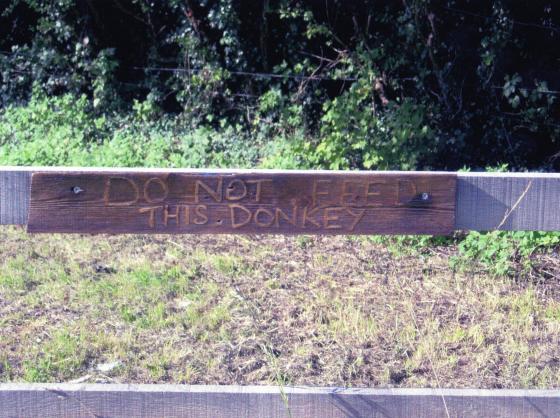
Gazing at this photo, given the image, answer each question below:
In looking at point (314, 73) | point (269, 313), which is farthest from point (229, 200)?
point (314, 73)

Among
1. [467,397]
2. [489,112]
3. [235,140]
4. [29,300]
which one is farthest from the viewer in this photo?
[235,140]

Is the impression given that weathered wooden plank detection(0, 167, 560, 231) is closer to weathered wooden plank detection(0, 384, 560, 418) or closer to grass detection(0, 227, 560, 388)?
→ weathered wooden plank detection(0, 384, 560, 418)

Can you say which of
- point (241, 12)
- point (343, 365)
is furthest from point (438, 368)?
point (241, 12)

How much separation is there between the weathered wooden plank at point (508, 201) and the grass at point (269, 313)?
2.95 ft

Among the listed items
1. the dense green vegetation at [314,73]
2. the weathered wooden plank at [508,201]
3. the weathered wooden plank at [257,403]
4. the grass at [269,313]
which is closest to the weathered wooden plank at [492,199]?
the weathered wooden plank at [508,201]

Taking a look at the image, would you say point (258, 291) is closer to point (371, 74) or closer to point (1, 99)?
point (371, 74)

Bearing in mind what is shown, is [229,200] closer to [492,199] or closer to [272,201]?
[272,201]

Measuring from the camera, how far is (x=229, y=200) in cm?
288

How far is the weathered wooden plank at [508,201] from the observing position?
2922 mm

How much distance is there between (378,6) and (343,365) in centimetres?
512

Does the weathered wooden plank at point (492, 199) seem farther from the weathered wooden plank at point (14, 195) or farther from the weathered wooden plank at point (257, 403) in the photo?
the weathered wooden plank at point (257, 403)

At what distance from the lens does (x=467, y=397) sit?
3092mm

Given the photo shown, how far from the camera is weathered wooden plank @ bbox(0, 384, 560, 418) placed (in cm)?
308

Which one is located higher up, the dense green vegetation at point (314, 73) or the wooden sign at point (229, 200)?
the dense green vegetation at point (314, 73)
